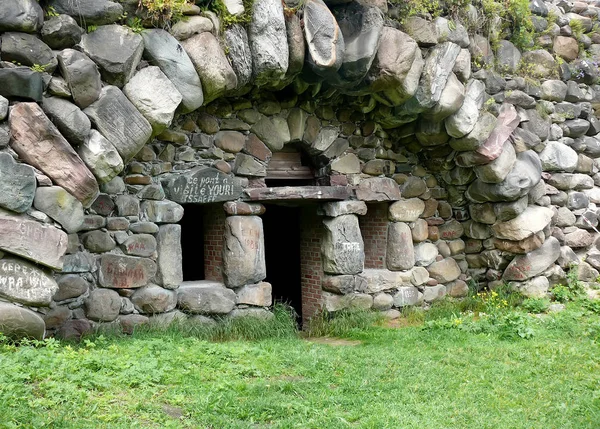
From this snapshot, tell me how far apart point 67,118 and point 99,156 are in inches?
14.2

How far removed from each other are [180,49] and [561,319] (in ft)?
15.5

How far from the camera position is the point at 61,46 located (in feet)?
15.7

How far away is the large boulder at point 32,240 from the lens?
14.2 feet

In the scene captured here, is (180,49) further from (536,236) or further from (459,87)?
(536,236)

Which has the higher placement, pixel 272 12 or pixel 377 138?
pixel 272 12

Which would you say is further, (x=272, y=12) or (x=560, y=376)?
Answer: (x=272, y=12)

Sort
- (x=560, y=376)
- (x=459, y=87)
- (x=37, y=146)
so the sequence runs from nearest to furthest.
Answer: (x=37, y=146) < (x=560, y=376) < (x=459, y=87)

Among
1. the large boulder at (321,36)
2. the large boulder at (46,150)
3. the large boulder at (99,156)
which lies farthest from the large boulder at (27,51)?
the large boulder at (321,36)

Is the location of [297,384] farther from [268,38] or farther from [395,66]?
[395,66]

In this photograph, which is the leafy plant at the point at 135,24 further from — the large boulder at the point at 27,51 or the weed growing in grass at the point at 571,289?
the weed growing in grass at the point at 571,289

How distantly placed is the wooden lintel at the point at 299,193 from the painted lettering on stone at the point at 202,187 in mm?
183

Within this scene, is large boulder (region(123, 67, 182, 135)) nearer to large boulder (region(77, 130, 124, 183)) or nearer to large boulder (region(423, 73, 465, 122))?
large boulder (region(77, 130, 124, 183))

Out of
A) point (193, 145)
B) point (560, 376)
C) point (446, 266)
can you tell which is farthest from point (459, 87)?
point (560, 376)

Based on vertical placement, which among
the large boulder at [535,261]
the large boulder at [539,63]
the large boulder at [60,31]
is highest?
the large boulder at [539,63]
